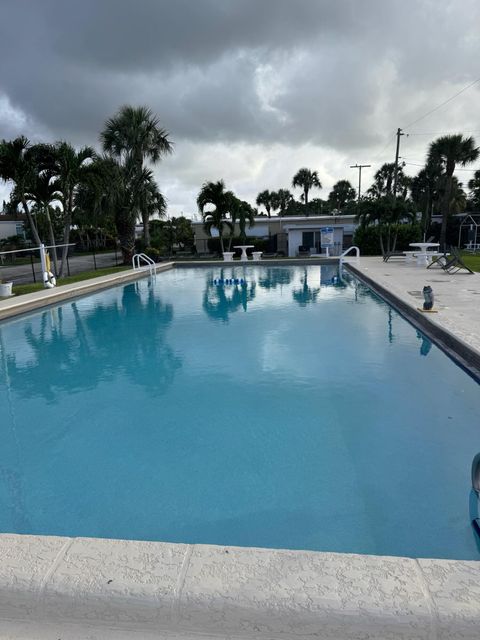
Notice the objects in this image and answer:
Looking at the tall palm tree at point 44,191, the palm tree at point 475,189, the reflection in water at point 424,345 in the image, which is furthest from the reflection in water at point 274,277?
the palm tree at point 475,189

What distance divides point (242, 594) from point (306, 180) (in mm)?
64135

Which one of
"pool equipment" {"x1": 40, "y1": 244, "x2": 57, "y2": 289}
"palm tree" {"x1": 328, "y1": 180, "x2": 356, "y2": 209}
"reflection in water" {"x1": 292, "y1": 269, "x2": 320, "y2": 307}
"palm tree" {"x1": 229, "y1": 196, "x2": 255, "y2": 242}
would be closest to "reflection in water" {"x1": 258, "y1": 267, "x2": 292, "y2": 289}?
"reflection in water" {"x1": 292, "y1": 269, "x2": 320, "y2": 307}

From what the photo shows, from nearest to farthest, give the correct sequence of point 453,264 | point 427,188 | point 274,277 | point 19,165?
point 19,165 → point 453,264 → point 274,277 → point 427,188

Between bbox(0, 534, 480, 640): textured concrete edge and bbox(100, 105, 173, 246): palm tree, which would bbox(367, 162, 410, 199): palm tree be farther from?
bbox(0, 534, 480, 640): textured concrete edge

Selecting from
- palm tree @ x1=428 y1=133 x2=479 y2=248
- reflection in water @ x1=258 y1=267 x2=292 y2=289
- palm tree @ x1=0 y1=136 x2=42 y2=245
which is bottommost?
reflection in water @ x1=258 y1=267 x2=292 y2=289

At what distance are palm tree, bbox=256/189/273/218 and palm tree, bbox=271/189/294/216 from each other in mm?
483

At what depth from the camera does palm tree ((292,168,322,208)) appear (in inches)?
2410

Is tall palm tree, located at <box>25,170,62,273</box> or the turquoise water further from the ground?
tall palm tree, located at <box>25,170,62,273</box>

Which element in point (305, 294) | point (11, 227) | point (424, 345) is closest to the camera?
point (424, 345)

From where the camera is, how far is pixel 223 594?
1.76m

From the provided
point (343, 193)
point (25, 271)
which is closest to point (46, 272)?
point (25, 271)

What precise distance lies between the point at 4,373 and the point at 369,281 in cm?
1149

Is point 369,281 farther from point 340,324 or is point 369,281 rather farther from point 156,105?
point 156,105

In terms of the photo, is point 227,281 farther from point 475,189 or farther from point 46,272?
point 475,189
